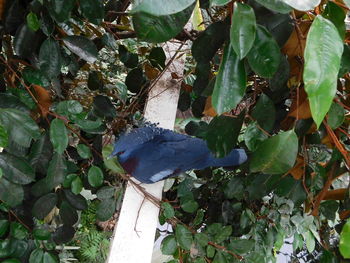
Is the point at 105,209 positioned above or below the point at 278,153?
below

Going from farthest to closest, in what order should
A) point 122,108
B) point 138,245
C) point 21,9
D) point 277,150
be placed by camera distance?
point 122,108 < point 138,245 < point 21,9 < point 277,150

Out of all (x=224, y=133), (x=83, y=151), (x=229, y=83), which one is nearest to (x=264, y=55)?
(x=229, y=83)

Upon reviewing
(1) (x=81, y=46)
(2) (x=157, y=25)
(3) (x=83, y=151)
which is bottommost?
(3) (x=83, y=151)

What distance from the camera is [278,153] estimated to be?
0.53 metres

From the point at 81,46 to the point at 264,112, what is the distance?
35 centimetres

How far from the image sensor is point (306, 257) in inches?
70.3

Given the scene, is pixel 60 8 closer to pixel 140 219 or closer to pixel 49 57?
pixel 49 57

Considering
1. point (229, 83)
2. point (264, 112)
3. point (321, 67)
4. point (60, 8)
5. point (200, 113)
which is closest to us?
point (321, 67)

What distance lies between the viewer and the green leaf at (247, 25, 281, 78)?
51cm

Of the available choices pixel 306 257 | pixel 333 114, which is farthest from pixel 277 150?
pixel 306 257

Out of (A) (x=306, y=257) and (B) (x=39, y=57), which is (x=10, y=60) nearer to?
(B) (x=39, y=57)

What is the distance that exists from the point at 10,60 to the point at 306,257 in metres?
1.47

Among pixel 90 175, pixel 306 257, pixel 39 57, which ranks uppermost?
Result: pixel 39 57

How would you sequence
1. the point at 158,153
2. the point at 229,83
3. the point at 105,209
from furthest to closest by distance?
the point at 105,209 → the point at 158,153 → the point at 229,83
